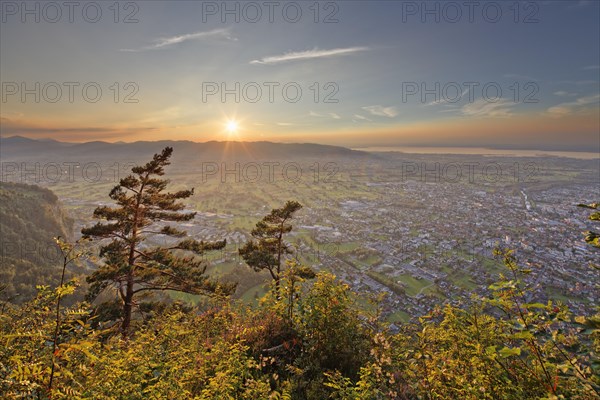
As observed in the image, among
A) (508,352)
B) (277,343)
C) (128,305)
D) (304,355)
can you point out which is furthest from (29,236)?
(508,352)

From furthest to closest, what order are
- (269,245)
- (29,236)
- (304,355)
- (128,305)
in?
1. (29,236)
2. (269,245)
3. (128,305)
4. (304,355)

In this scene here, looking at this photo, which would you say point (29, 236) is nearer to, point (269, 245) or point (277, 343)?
point (269, 245)

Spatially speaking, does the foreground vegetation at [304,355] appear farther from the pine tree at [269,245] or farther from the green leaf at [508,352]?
the pine tree at [269,245]

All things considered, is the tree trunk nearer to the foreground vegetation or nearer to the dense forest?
the dense forest

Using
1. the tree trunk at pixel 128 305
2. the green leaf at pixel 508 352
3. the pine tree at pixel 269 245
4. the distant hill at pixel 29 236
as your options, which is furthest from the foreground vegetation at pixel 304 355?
the distant hill at pixel 29 236

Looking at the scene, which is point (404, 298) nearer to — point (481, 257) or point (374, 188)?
point (481, 257)

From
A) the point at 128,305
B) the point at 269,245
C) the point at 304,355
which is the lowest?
the point at 128,305

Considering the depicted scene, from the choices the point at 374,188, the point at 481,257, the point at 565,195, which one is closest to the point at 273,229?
the point at 481,257
